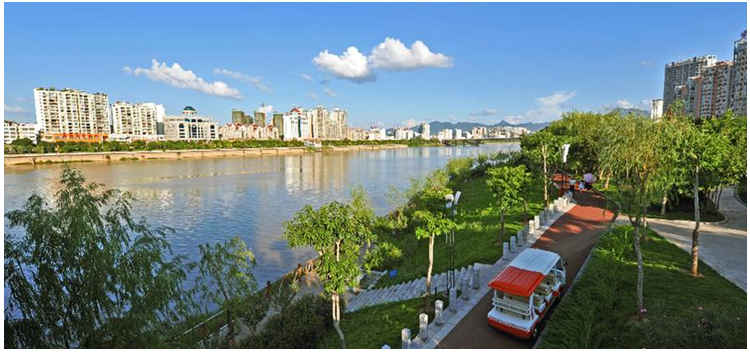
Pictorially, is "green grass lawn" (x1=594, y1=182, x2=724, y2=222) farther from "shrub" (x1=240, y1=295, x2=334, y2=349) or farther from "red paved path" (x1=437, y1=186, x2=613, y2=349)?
"shrub" (x1=240, y1=295, x2=334, y2=349)

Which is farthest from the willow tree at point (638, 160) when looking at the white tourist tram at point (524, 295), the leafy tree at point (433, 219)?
the leafy tree at point (433, 219)

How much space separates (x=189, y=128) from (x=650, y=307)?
5193 inches

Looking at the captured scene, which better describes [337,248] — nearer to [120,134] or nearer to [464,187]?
[464,187]

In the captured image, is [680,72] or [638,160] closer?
[638,160]

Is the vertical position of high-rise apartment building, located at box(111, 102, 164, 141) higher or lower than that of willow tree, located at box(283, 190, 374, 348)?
higher

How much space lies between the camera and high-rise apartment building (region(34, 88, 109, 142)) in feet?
283

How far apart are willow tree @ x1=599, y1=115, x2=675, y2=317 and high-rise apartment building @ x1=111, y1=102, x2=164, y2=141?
116 meters

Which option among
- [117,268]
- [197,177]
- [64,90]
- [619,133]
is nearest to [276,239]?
[117,268]

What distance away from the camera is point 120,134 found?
4075 inches

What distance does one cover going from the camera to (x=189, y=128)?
397ft

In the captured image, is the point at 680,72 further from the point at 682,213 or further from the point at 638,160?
the point at 638,160

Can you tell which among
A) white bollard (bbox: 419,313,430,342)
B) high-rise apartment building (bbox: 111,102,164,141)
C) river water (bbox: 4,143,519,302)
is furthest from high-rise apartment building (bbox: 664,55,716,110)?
high-rise apartment building (bbox: 111,102,164,141)

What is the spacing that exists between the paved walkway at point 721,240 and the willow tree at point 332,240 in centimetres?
941

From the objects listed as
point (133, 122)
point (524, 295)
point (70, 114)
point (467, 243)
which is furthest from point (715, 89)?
point (133, 122)
